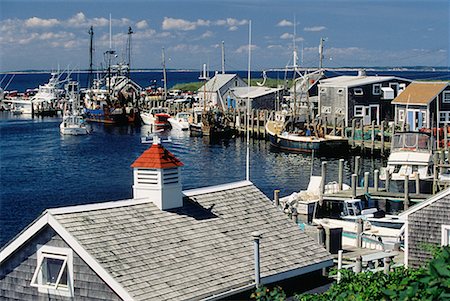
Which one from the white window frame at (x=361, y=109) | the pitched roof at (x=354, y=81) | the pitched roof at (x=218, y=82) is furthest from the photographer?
the pitched roof at (x=218, y=82)

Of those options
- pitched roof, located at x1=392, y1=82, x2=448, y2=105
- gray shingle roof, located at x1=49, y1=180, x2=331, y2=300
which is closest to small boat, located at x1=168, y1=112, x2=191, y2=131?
pitched roof, located at x1=392, y1=82, x2=448, y2=105

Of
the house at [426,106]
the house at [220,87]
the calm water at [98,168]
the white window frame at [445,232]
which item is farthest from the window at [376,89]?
the white window frame at [445,232]

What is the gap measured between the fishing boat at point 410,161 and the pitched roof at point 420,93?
910 inches

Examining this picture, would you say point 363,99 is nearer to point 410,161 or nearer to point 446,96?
point 446,96

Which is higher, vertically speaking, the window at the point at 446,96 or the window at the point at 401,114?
the window at the point at 446,96

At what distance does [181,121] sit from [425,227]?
7749 cm

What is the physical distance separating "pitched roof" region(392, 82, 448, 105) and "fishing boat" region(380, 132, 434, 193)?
2312cm

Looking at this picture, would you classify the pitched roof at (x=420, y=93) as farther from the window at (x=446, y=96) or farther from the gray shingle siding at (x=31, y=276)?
the gray shingle siding at (x=31, y=276)

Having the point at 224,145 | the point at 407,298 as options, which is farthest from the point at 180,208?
the point at 224,145

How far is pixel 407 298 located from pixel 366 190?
31.5 meters

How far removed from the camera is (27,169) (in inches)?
2495

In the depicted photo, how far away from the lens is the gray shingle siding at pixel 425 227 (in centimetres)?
2145

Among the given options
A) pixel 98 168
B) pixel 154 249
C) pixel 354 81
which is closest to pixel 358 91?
pixel 354 81

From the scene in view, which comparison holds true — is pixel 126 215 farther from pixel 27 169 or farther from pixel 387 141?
pixel 387 141
